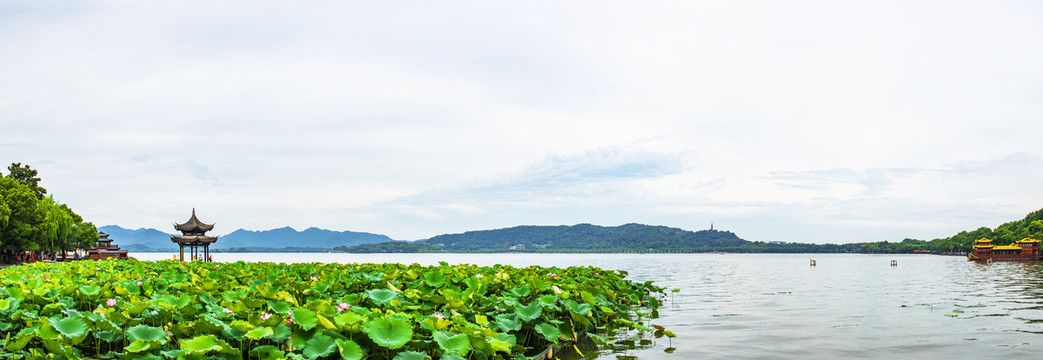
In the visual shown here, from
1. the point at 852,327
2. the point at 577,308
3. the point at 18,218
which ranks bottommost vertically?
the point at 852,327

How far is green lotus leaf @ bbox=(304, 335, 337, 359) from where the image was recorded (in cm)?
525

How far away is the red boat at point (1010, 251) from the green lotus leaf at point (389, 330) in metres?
102

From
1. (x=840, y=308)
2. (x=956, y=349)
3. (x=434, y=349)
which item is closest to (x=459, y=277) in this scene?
(x=434, y=349)

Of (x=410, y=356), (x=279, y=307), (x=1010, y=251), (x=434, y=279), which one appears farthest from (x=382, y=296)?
(x=1010, y=251)

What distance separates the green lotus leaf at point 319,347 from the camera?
207 inches

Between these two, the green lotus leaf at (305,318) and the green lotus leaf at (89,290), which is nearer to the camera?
the green lotus leaf at (305,318)

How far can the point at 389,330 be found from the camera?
17.8 ft

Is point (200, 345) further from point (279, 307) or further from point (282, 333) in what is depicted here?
point (279, 307)

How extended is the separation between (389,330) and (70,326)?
3.09 m

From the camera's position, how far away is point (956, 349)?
11.0 meters

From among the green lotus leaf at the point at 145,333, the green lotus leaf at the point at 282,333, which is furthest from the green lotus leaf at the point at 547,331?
the green lotus leaf at the point at 145,333

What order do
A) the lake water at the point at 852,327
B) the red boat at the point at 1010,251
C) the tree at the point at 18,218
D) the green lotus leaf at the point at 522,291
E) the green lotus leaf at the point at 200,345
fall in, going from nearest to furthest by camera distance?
the green lotus leaf at the point at 200,345, the green lotus leaf at the point at 522,291, the lake water at the point at 852,327, the tree at the point at 18,218, the red boat at the point at 1010,251

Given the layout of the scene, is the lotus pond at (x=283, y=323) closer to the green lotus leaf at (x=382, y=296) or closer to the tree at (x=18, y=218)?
the green lotus leaf at (x=382, y=296)

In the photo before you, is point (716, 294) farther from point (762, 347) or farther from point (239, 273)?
point (239, 273)
